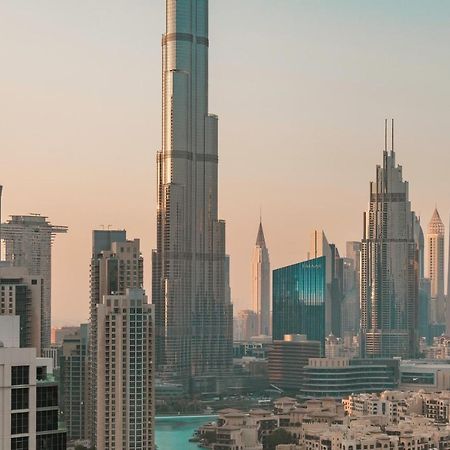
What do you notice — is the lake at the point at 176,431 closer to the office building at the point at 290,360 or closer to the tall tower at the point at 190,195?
the office building at the point at 290,360

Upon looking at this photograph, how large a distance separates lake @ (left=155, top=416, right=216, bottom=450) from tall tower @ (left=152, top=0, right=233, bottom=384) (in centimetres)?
757

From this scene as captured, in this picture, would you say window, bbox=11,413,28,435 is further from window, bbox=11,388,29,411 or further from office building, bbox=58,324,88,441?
office building, bbox=58,324,88,441

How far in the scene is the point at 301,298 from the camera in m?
37.5

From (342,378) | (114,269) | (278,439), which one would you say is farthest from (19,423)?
(342,378)

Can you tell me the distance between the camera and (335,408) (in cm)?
2258

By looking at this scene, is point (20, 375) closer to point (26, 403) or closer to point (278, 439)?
point (26, 403)

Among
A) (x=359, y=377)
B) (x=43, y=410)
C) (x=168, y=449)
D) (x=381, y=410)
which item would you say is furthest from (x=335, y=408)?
(x=43, y=410)

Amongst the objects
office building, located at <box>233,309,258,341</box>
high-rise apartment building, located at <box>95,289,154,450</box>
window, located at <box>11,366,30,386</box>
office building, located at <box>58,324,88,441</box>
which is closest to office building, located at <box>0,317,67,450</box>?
window, located at <box>11,366,30,386</box>

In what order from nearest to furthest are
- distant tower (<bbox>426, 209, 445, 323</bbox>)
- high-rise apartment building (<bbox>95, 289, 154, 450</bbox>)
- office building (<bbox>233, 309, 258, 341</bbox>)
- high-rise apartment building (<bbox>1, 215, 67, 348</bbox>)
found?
high-rise apartment building (<bbox>95, 289, 154, 450</bbox>) < high-rise apartment building (<bbox>1, 215, 67, 348</bbox>) < office building (<bbox>233, 309, 258, 341</bbox>) < distant tower (<bbox>426, 209, 445, 323</bbox>)

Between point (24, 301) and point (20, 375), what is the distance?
13182mm

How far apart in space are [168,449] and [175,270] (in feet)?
50.4

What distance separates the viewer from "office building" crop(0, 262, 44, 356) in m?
18.1

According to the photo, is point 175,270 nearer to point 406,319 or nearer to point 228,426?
point 406,319

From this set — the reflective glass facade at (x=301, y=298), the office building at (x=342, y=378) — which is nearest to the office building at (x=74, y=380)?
the office building at (x=342, y=378)
